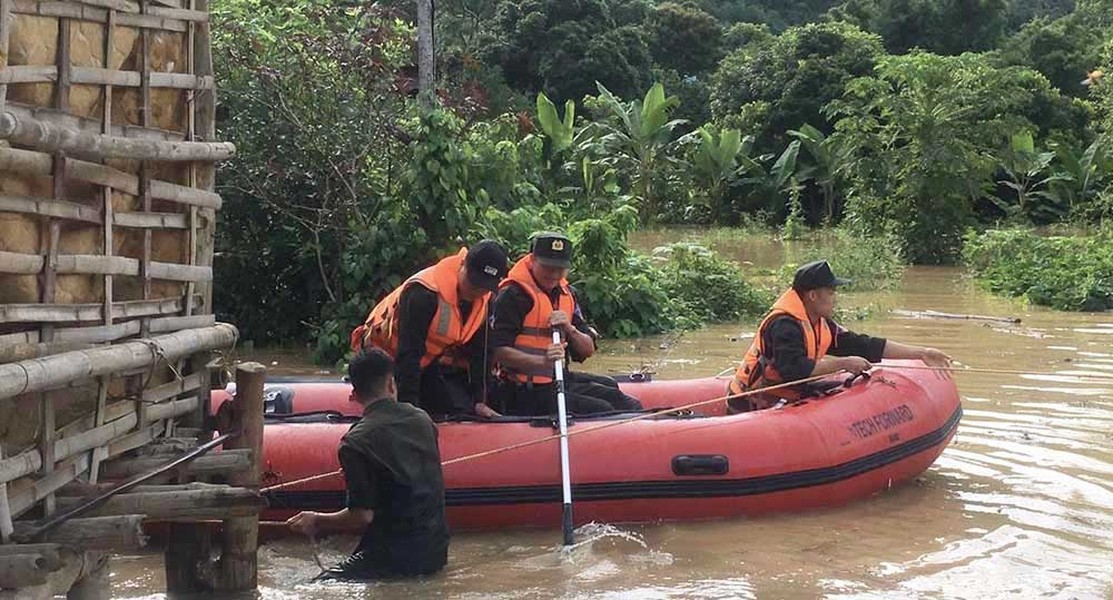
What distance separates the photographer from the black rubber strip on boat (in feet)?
21.0

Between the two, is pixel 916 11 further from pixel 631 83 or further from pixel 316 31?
pixel 316 31

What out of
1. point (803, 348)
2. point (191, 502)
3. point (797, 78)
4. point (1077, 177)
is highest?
point (797, 78)

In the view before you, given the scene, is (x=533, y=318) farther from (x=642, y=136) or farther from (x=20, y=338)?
(x=642, y=136)

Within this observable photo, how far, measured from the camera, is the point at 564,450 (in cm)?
636

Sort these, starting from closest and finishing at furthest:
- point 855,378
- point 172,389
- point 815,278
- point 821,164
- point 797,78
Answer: point 172,389, point 815,278, point 855,378, point 821,164, point 797,78

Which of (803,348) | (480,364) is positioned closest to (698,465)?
(803,348)

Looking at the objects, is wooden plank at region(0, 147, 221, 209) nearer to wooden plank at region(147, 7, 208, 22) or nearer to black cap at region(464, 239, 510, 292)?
wooden plank at region(147, 7, 208, 22)

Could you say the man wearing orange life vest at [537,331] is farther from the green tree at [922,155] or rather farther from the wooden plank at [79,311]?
the green tree at [922,155]

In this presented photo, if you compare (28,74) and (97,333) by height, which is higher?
(28,74)

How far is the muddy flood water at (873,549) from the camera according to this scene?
5.63 meters

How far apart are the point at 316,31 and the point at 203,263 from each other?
7.25 m

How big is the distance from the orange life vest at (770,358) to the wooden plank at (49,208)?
3694 mm

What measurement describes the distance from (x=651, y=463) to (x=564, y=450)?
1.57 feet

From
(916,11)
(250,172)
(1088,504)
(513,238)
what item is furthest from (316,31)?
(916,11)
